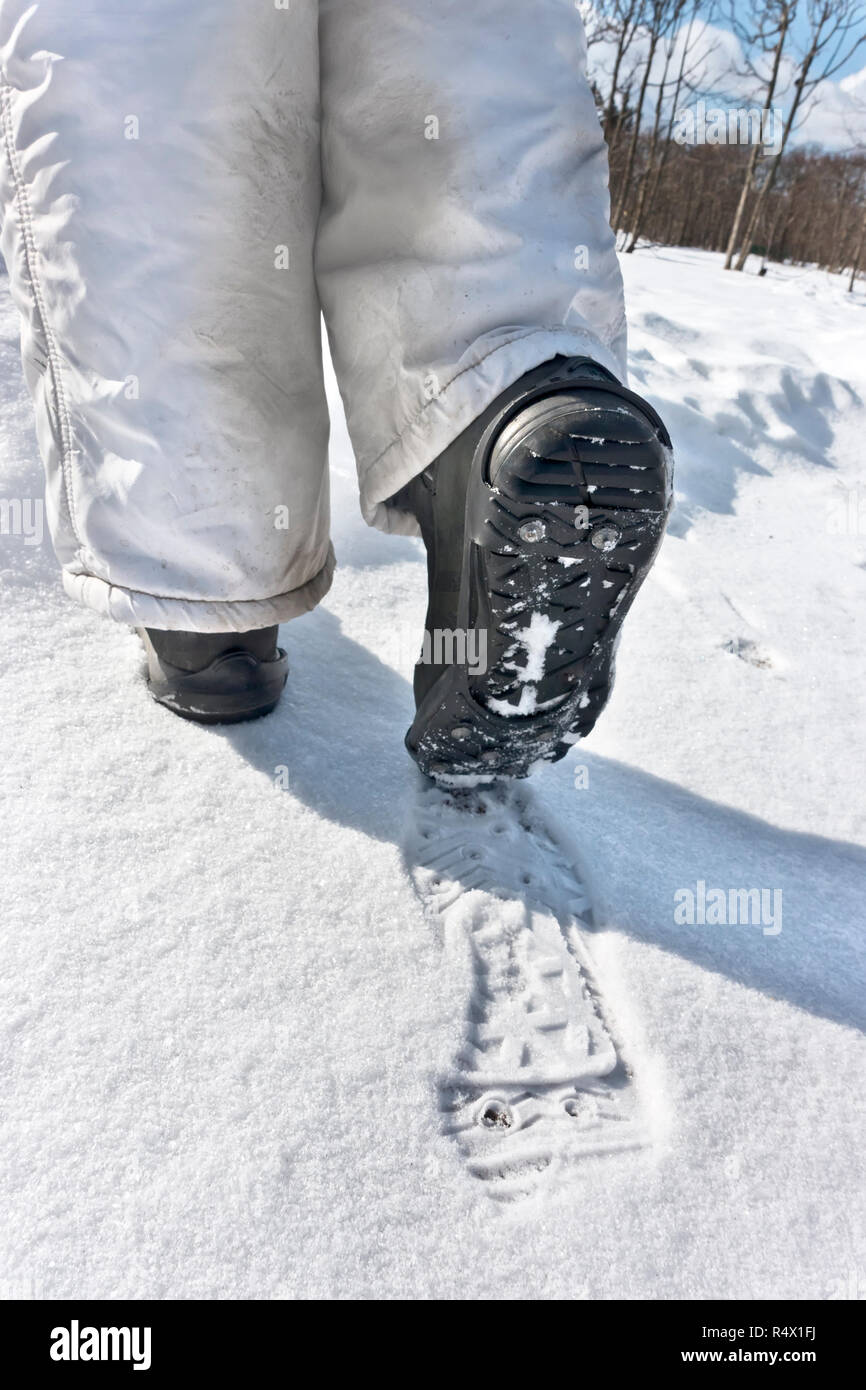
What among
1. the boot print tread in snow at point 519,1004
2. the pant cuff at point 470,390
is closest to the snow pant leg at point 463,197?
the pant cuff at point 470,390

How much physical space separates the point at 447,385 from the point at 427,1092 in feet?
1.91

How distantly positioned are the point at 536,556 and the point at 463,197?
0.33 meters

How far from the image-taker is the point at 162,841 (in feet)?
2.72

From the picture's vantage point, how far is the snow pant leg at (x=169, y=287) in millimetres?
736

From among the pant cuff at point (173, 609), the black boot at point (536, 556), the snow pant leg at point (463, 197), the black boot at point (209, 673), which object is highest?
the snow pant leg at point (463, 197)

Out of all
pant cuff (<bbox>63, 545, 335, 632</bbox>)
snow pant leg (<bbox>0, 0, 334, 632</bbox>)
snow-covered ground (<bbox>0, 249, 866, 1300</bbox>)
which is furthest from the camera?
pant cuff (<bbox>63, 545, 335, 632</bbox>)

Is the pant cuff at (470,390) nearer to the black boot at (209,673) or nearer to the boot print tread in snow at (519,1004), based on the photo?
the black boot at (209,673)

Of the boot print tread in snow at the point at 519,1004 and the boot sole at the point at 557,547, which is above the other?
the boot sole at the point at 557,547

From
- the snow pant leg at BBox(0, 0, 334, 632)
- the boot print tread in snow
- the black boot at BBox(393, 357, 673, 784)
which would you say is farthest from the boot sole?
the snow pant leg at BBox(0, 0, 334, 632)

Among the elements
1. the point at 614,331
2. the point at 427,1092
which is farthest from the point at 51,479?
the point at 427,1092

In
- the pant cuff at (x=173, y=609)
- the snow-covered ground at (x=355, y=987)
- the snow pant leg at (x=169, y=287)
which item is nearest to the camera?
the snow-covered ground at (x=355, y=987)

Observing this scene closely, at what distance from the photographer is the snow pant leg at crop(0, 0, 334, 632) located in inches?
29.0

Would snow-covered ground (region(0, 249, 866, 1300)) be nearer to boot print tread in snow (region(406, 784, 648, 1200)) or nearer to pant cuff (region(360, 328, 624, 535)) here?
boot print tread in snow (region(406, 784, 648, 1200))

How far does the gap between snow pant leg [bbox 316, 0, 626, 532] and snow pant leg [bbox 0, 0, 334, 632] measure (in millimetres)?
64
